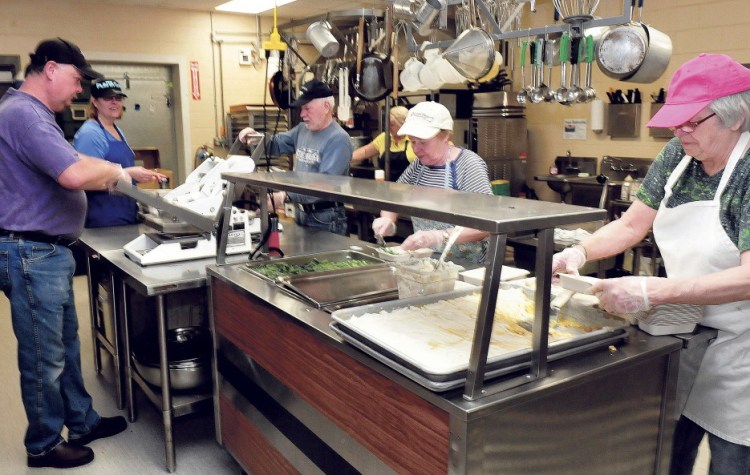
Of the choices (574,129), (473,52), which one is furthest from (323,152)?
(574,129)

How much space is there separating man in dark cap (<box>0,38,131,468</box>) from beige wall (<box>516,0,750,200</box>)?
454 cm

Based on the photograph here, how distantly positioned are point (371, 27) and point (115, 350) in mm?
2607

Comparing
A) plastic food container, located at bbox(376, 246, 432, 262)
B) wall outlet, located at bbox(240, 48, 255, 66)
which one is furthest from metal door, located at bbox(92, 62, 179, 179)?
plastic food container, located at bbox(376, 246, 432, 262)

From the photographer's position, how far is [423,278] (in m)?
1.82

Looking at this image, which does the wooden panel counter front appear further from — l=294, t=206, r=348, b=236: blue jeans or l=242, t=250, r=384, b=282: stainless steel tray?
l=294, t=206, r=348, b=236: blue jeans

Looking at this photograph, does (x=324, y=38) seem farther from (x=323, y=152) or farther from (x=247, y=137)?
(x=247, y=137)

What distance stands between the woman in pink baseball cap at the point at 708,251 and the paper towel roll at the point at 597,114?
13.5 feet

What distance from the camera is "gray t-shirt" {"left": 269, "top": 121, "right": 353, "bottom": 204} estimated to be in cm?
357

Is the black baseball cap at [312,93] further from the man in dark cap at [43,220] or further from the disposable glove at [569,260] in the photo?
the disposable glove at [569,260]

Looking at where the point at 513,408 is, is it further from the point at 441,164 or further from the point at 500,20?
the point at 500,20

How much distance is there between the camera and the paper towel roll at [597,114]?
18.5 feet

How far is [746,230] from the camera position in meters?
1.48

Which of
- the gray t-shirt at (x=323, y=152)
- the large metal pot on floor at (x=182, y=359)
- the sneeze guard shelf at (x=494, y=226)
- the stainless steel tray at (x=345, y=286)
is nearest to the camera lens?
the sneeze guard shelf at (x=494, y=226)

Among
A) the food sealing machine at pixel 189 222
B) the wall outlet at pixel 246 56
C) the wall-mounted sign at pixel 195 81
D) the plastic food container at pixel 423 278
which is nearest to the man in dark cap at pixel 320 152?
the food sealing machine at pixel 189 222
